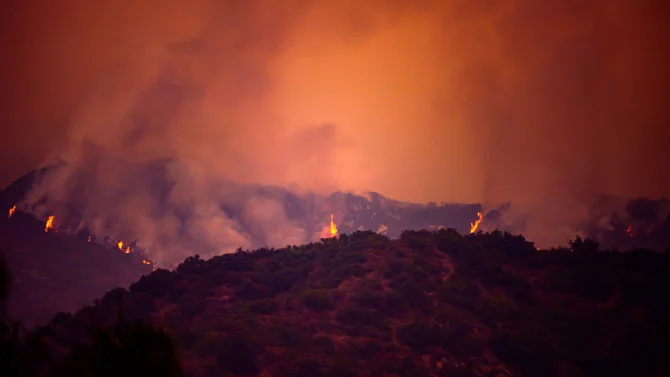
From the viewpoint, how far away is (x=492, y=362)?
52250 mm

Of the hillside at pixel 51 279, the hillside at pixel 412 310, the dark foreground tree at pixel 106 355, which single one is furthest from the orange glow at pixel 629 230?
Answer: the dark foreground tree at pixel 106 355

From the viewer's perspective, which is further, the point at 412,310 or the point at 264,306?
the point at 412,310

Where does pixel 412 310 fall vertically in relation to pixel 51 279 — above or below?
below

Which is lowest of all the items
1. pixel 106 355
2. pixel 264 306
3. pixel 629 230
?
pixel 106 355

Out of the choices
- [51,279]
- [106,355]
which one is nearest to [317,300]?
[106,355]

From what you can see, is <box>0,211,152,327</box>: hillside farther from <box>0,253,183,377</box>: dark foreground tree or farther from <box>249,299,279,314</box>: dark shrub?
Answer: <box>0,253,183,377</box>: dark foreground tree

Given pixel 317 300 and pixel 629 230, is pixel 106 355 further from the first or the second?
pixel 629 230

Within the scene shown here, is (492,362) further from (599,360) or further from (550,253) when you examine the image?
(550,253)

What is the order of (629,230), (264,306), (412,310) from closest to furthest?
(264,306) < (412,310) < (629,230)

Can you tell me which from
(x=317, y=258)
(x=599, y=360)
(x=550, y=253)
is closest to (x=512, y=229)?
(x=550, y=253)

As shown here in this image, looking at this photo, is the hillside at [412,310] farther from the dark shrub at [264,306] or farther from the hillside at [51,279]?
the hillside at [51,279]

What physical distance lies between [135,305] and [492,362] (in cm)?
3981

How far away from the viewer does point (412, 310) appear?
61.3 meters

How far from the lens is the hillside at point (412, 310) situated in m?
51.0
